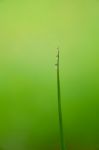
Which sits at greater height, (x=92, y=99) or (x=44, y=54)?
(x=44, y=54)

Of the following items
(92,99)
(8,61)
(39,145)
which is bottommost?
(39,145)

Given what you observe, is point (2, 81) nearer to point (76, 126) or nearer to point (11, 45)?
point (11, 45)

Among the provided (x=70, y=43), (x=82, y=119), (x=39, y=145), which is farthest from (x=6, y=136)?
(x=70, y=43)

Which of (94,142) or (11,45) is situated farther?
(11,45)

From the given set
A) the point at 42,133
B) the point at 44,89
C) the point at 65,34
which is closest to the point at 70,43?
the point at 65,34

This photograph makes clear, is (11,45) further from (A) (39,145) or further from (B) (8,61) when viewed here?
(A) (39,145)

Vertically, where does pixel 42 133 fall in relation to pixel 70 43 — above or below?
below
